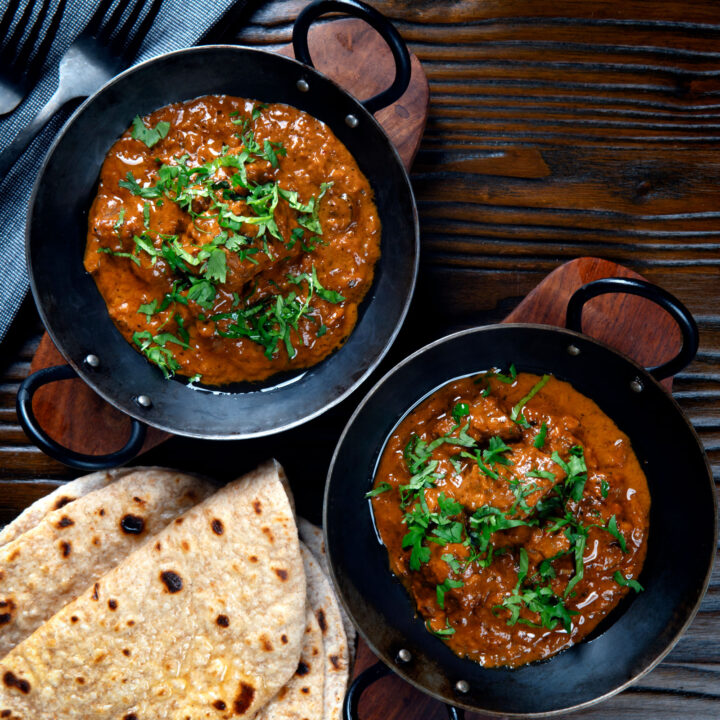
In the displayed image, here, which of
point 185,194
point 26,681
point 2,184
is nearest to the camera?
point 185,194

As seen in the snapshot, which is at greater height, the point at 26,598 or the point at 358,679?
the point at 26,598

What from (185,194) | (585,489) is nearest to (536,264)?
(585,489)

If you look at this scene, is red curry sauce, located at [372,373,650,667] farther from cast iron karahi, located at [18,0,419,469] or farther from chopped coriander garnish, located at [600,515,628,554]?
cast iron karahi, located at [18,0,419,469]

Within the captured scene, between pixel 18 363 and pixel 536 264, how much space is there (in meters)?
2.28

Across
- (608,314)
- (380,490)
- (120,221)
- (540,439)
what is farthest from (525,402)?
(120,221)

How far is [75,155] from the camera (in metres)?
2.78

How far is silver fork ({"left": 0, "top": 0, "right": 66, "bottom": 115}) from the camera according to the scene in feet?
9.65

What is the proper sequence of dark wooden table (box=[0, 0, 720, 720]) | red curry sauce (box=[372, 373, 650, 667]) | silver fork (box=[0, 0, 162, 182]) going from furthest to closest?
dark wooden table (box=[0, 0, 720, 720]) → silver fork (box=[0, 0, 162, 182]) → red curry sauce (box=[372, 373, 650, 667])

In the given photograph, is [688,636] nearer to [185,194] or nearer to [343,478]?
[343,478]

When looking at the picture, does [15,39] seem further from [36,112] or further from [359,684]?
[359,684]

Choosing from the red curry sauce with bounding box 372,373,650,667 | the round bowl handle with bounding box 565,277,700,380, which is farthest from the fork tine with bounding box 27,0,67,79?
the round bowl handle with bounding box 565,277,700,380

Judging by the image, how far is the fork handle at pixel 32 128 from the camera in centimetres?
291

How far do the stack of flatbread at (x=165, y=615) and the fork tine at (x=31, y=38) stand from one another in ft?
5.74

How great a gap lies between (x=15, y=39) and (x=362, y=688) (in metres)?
2.93
